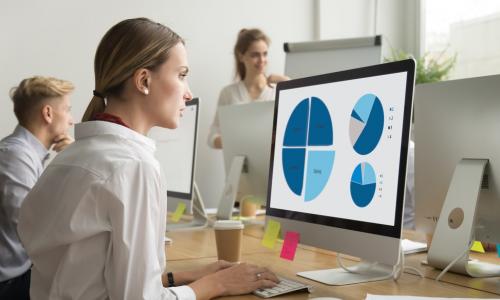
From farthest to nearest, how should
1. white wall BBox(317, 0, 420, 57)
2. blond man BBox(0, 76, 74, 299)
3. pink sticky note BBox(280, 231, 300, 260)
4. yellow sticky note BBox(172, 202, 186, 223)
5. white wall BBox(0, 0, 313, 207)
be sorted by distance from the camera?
white wall BBox(317, 0, 420, 57) < white wall BBox(0, 0, 313, 207) < yellow sticky note BBox(172, 202, 186, 223) < blond man BBox(0, 76, 74, 299) < pink sticky note BBox(280, 231, 300, 260)

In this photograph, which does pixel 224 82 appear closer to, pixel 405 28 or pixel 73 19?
pixel 73 19

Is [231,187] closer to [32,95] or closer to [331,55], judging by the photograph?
[331,55]

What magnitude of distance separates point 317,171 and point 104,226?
1.90 ft

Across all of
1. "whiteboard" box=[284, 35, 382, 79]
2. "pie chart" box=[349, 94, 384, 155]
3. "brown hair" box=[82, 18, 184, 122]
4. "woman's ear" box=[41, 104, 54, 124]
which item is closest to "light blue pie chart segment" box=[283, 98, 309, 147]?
"pie chart" box=[349, 94, 384, 155]

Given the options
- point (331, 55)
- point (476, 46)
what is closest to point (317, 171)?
point (331, 55)

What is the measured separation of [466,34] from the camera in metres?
3.83

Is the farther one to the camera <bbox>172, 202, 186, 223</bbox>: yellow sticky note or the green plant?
the green plant

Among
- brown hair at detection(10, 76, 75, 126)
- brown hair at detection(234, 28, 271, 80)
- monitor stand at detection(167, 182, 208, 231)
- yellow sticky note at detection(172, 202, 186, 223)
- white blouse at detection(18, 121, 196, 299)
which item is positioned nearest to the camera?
white blouse at detection(18, 121, 196, 299)

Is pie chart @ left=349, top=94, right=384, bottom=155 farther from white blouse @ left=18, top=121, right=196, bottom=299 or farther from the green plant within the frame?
the green plant

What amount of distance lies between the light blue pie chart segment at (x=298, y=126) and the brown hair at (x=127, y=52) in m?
0.41

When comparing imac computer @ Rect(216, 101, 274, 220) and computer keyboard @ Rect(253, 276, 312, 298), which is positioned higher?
imac computer @ Rect(216, 101, 274, 220)

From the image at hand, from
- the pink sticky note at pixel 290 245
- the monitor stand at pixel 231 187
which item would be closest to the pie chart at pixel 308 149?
the pink sticky note at pixel 290 245

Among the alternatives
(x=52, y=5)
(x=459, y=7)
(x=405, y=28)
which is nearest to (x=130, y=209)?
(x=52, y=5)

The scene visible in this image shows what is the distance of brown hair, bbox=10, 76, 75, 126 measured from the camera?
2.41m
